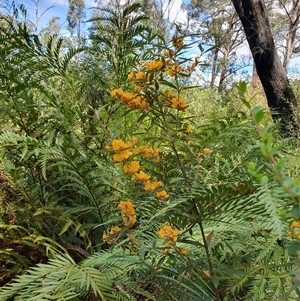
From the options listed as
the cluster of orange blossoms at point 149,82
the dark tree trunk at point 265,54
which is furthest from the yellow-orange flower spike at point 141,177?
the dark tree trunk at point 265,54

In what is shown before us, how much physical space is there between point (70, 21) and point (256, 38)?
1996cm

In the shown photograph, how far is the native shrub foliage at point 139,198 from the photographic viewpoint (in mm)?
547

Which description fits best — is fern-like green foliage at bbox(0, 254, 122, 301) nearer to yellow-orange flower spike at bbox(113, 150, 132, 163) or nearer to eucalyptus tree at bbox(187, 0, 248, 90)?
yellow-orange flower spike at bbox(113, 150, 132, 163)

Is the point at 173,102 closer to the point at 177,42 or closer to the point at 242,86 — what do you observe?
the point at 177,42

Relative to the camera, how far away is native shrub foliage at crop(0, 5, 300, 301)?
0.55 meters

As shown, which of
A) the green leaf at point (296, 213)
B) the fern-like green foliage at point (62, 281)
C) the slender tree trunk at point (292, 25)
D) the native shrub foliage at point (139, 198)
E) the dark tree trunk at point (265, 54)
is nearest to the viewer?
the green leaf at point (296, 213)

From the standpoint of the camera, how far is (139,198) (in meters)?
0.80

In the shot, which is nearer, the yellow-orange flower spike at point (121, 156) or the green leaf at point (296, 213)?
the green leaf at point (296, 213)

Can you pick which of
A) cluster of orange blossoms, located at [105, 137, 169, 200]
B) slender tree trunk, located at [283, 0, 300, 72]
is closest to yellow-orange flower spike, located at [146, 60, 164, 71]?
cluster of orange blossoms, located at [105, 137, 169, 200]

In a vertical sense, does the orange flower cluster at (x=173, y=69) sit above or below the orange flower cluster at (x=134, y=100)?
above

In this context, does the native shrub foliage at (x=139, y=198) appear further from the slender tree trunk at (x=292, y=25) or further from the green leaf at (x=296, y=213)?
the slender tree trunk at (x=292, y=25)

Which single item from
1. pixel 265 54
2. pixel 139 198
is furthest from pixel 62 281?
pixel 265 54

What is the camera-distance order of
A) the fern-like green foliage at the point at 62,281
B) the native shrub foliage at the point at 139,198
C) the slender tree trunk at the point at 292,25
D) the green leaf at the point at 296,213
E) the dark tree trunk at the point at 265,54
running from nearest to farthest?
1. the green leaf at the point at 296,213
2. the native shrub foliage at the point at 139,198
3. the fern-like green foliage at the point at 62,281
4. the dark tree trunk at the point at 265,54
5. the slender tree trunk at the point at 292,25

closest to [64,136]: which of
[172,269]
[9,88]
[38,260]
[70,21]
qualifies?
[9,88]
